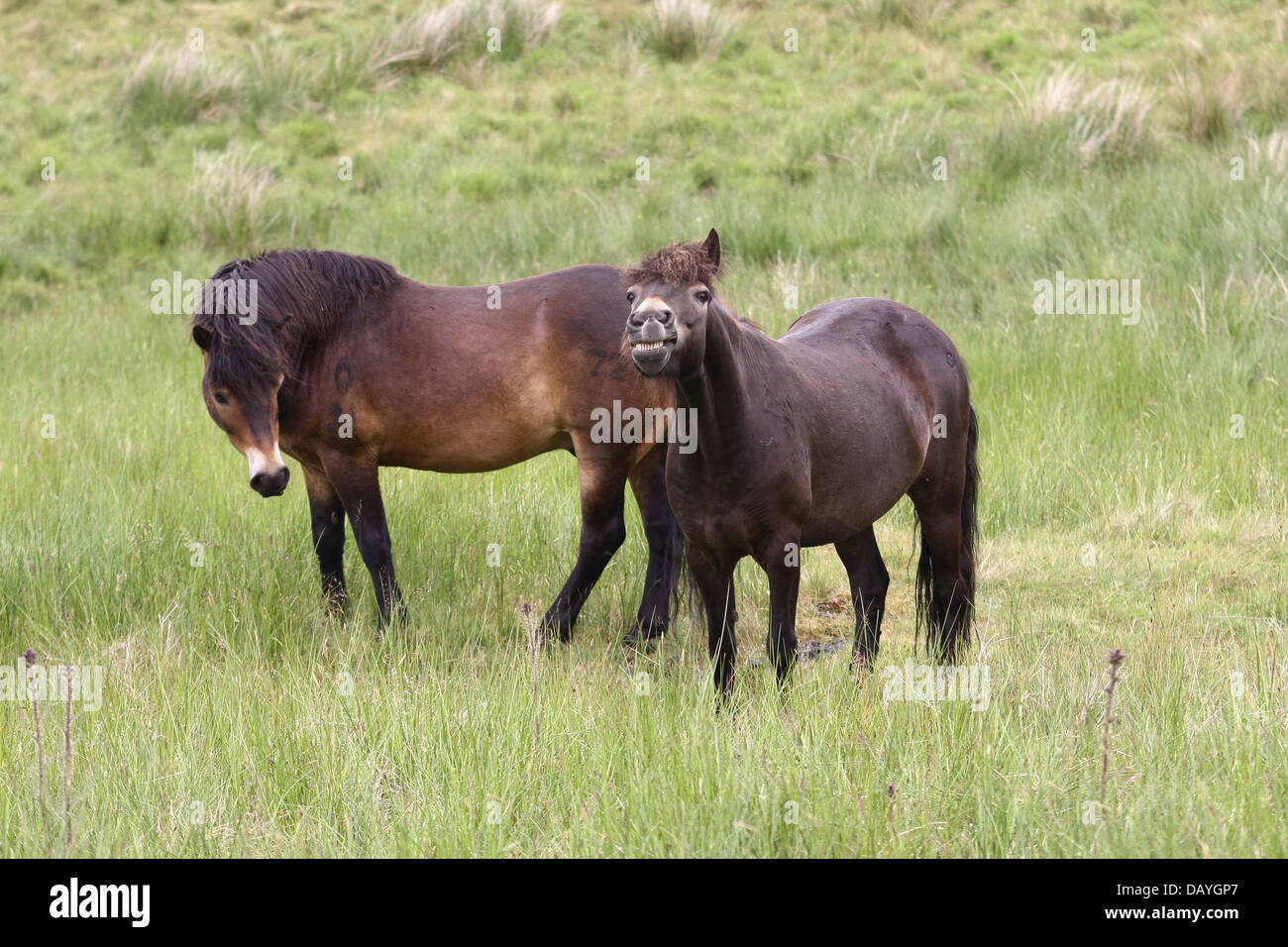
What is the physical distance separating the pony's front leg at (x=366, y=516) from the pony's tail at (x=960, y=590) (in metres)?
2.44

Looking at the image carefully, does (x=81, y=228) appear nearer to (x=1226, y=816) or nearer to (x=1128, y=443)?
(x=1128, y=443)

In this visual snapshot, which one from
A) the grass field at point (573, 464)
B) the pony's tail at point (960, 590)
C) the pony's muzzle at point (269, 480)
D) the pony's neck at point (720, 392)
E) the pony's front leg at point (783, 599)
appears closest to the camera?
the grass field at point (573, 464)

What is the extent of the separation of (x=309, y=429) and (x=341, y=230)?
8495 mm

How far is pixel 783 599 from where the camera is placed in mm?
4602

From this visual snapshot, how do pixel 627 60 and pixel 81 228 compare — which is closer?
pixel 81 228

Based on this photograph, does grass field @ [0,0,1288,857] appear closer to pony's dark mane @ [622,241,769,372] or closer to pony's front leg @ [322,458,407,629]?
pony's front leg @ [322,458,407,629]

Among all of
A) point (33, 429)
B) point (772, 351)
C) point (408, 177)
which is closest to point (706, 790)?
point (772, 351)

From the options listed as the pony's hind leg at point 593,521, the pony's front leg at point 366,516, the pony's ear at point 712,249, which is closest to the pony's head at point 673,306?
the pony's ear at point 712,249

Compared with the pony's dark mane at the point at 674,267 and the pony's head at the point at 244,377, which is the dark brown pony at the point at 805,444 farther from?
the pony's head at the point at 244,377

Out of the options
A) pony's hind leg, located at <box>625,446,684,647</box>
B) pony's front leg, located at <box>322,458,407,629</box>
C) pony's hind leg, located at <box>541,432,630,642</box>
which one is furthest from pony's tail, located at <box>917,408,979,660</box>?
pony's front leg, located at <box>322,458,407,629</box>

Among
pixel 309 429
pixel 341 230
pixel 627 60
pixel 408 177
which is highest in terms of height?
pixel 627 60

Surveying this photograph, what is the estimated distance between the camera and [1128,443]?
823cm

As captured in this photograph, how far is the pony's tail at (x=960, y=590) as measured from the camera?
5.53 metres

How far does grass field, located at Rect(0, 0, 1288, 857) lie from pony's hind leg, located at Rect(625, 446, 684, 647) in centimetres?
15
